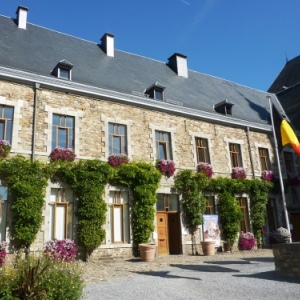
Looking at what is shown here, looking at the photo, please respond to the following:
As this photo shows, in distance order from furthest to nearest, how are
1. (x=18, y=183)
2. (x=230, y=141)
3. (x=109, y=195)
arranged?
(x=230, y=141) → (x=109, y=195) → (x=18, y=183)

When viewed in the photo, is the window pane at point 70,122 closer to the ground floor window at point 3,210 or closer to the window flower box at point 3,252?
the ground floor window at point 3,210

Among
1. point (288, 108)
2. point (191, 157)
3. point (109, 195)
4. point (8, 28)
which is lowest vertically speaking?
point (109, 195)

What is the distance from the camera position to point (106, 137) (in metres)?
12.8

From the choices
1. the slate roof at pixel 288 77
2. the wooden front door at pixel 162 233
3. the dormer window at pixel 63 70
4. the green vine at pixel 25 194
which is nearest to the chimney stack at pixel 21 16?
the dormer window at pixel 63 70

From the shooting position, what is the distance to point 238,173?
15.5 meters

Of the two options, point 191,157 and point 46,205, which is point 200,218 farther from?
point 46,205

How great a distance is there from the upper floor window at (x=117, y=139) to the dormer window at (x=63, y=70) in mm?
2490

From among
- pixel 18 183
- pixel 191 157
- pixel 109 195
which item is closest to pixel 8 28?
pixel 18 183

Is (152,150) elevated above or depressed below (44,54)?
below

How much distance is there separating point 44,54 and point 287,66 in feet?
62.9

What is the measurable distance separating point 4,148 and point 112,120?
4222mm

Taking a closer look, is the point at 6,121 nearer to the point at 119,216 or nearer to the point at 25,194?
the point at 25,194

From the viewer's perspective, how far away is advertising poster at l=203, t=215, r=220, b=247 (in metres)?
13.9

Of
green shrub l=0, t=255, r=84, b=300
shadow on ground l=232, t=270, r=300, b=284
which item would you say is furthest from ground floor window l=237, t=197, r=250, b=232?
green shrub l=0, t=255, r=84, b=300
